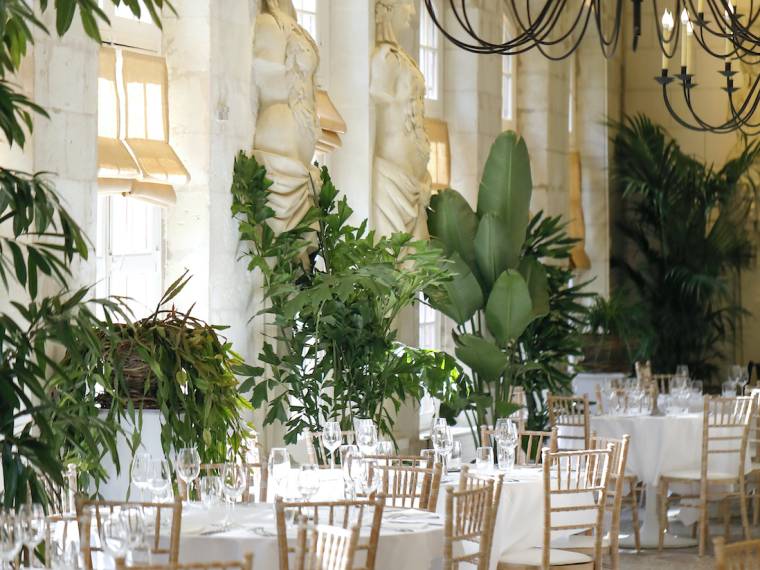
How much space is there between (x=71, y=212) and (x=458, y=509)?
81.9 inches

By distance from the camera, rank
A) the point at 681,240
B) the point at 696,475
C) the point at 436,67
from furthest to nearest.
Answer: the point at 681,240, the point at 436,67, the point at 696,475

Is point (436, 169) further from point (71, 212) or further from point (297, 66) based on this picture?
point (71, 212)

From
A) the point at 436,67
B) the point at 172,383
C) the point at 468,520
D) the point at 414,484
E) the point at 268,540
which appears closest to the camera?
the point at 268,540

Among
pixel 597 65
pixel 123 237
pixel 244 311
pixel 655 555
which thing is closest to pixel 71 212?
pixel 123 237

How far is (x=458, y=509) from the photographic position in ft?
16.4

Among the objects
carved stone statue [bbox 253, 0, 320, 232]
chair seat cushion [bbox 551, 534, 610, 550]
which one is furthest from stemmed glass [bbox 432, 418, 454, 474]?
carved stone statue [bbox 253, 0, 320, 232]

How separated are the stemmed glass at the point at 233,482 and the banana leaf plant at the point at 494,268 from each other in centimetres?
390

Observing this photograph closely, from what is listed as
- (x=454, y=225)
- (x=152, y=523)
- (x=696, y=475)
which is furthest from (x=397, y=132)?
(x=152, y=523)

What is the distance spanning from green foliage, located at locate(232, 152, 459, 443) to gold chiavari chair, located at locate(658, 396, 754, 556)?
193 centimetres

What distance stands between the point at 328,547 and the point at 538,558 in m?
2.54

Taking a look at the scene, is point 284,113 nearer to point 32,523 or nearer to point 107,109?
point 107,109

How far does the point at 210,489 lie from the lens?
5.09 m

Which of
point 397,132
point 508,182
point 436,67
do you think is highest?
point 436,67

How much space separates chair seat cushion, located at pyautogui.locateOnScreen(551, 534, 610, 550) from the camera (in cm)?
664
